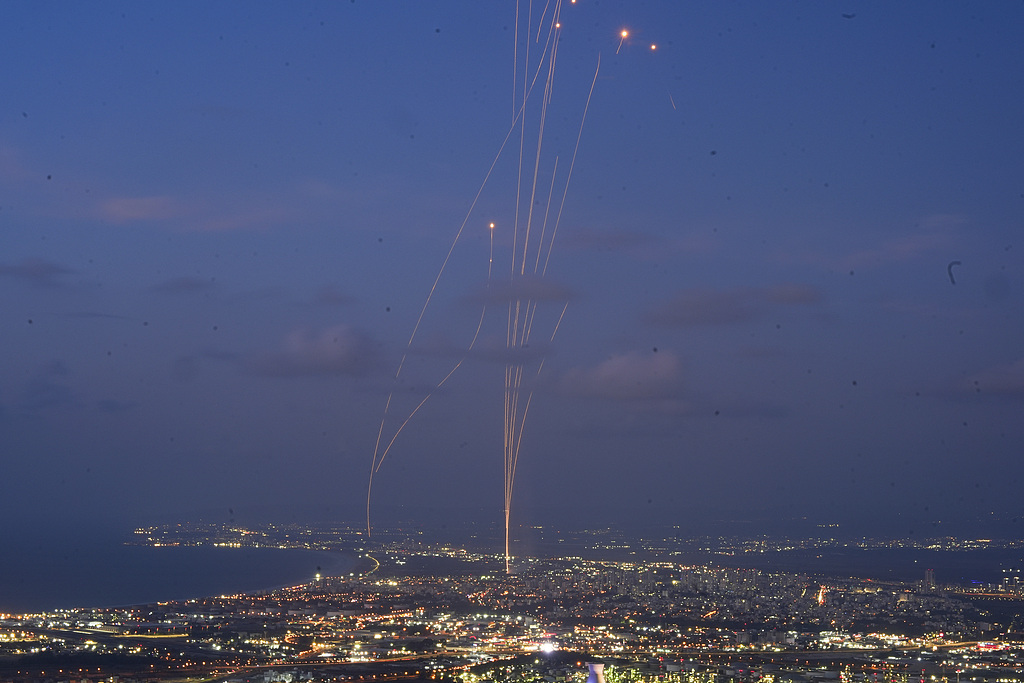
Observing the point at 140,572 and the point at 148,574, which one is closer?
the point at 148,574

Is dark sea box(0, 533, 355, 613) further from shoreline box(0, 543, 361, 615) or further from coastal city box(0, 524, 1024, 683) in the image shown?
coastal city box(0, 524, 1024, 683)

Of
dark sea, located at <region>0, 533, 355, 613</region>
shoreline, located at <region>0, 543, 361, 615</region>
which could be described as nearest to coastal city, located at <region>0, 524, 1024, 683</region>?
shoreline, located at <region>0, 543, 361, 615</region>

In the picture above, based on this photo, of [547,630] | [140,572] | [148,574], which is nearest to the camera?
[547,630]

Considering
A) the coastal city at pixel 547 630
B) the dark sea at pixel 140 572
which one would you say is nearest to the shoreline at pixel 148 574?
the dark sea at pixel 140 572

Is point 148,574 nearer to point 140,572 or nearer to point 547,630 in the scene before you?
point 140,572

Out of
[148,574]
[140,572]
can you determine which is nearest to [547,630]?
[148,574]

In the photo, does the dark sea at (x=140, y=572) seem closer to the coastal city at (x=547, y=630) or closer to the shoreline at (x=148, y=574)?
the shoreline at (x=148, y=574)
